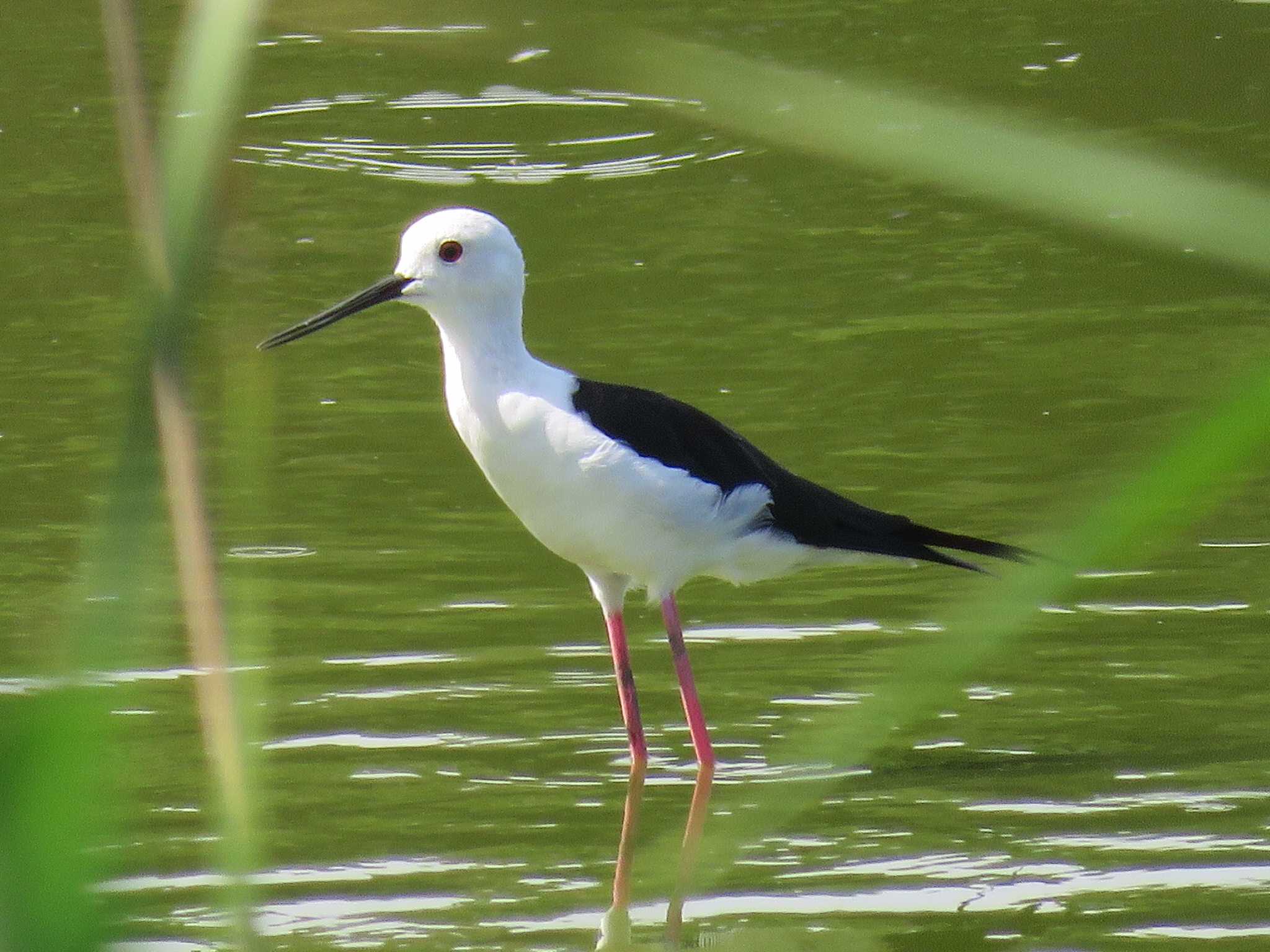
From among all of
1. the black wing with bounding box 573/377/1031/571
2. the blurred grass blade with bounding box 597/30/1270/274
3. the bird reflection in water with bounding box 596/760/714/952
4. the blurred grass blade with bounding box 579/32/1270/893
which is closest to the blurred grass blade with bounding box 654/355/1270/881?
the blurred grass blade with bounding box 579/32/1270/893

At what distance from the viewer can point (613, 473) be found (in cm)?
461

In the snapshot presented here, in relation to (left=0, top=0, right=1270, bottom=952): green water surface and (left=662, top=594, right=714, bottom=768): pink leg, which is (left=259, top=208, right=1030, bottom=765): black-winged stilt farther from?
(left=0, top=0, right=1270, bottom=952): green water surface

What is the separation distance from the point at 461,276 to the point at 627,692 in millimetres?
1010

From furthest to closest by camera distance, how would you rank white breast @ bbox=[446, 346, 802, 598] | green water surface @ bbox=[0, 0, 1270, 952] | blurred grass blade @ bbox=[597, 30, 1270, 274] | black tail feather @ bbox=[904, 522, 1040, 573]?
black tail feather @ bbox=[904, 522, 1040, 573] → white breast @ bbox=[446, 346, 802, 598] → green water surface @ bbox=[0, 0, 1270, 952] → blurred grass blade @ bbox=[597, 30, 1270, 274]

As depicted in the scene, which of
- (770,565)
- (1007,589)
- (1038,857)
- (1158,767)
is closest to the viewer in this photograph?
A: (1007,589)

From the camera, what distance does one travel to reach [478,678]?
17.1 feet

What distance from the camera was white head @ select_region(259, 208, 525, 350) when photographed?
188 inches

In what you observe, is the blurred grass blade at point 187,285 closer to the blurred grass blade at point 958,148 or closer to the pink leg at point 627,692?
the blurred grass blade at point 958,148

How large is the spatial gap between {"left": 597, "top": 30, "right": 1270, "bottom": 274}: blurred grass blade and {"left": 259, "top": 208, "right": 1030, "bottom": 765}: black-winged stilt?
340 centimetres

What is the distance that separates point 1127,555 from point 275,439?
614 cm

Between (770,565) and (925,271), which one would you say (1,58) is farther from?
(770,565)

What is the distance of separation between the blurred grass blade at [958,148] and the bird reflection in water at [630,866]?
2.63 meters

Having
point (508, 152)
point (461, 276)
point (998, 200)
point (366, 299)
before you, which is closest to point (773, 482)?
point (461, 276)

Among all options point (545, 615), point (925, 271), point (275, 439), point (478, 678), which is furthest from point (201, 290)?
point (925, 271)
